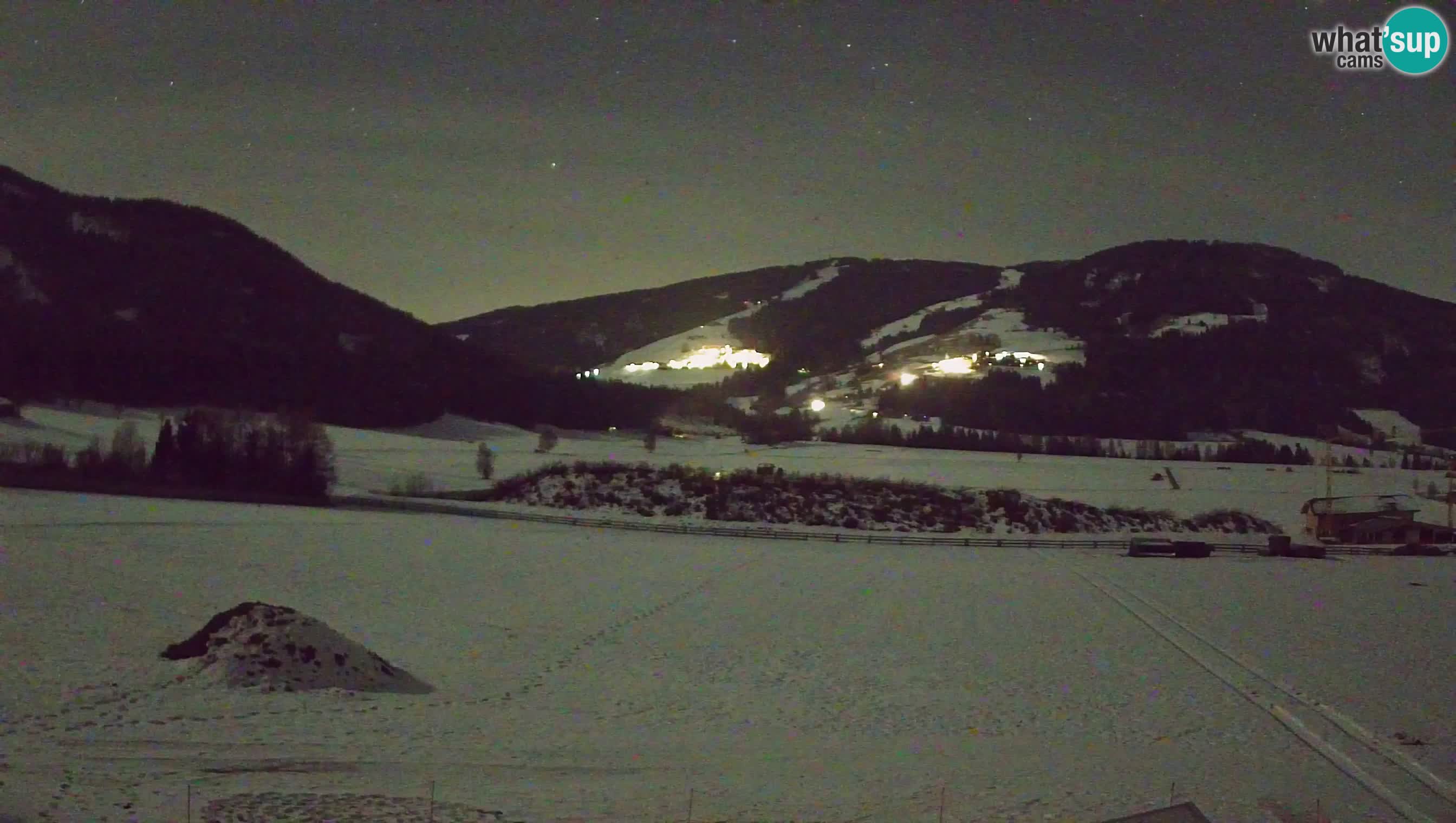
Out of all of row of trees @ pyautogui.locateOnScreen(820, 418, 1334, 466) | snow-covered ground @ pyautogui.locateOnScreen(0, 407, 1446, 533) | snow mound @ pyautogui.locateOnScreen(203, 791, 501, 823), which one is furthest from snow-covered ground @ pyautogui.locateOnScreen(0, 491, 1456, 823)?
row of trees @ pyautogui.locateOnScreen(820, 418, 1334, 466)

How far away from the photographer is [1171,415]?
135m

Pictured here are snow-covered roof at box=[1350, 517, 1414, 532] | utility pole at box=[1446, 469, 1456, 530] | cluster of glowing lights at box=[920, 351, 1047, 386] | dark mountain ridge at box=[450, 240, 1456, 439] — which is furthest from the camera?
cluster of glowing lights at box=[920, 351, 1047, 386]

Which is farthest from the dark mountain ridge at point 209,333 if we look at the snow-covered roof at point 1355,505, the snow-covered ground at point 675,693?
the snow-covered roof at point 1355,505

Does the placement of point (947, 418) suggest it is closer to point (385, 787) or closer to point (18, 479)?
point (18, 479)

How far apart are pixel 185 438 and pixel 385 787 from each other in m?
58.4

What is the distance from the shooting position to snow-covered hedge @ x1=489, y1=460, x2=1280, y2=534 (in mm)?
59781

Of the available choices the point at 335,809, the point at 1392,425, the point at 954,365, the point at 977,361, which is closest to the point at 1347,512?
the point at 335,809

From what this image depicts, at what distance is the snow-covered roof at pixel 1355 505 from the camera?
197 ft

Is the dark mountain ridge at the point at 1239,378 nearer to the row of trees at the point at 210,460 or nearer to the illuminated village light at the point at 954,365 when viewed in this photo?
the illuminated village light at the point at 954,365

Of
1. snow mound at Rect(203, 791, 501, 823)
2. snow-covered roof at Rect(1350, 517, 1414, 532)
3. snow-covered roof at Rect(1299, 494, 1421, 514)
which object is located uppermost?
snow-covered roof at Rect(1299, 494, 1421, 514)

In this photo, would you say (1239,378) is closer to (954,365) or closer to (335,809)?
(954,365)

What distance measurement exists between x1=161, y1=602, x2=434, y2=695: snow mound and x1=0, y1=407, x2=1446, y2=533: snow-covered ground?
5059cm

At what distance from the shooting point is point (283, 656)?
15.2m

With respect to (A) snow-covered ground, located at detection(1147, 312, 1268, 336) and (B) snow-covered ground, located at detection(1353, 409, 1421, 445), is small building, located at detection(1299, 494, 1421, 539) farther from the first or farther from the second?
(A) snow-covered ground, located at detection(1147, 312, 1268, 336)
